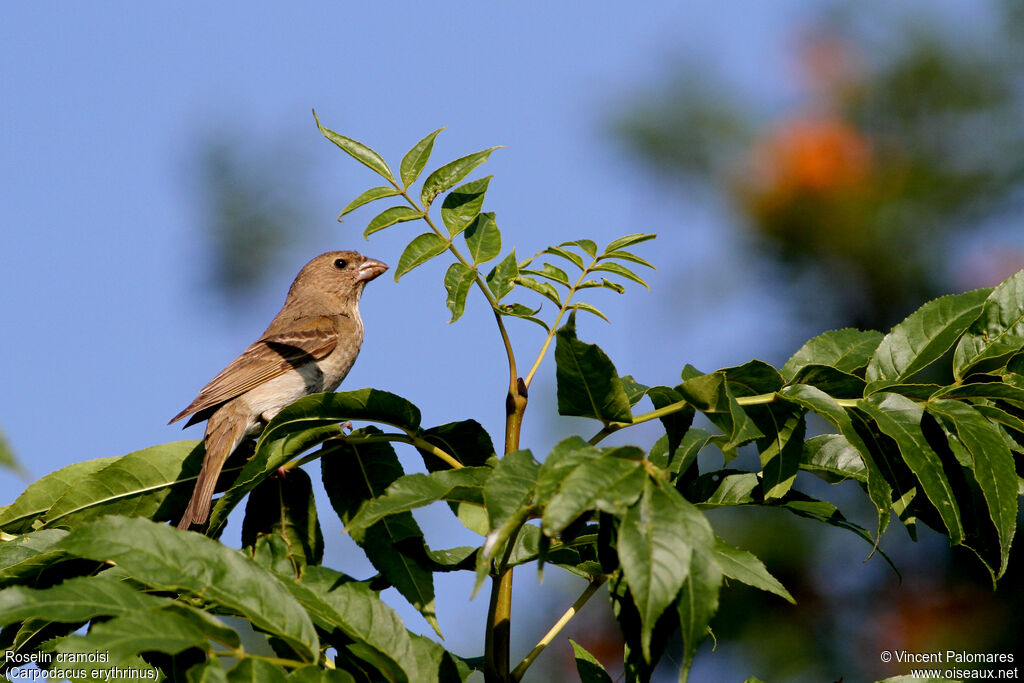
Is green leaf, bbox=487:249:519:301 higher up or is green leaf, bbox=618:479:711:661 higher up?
green leaf, bbox=487:249:519:301

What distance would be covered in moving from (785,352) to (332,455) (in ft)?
13.8

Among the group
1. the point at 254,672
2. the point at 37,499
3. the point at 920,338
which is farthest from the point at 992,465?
the point at 37,499

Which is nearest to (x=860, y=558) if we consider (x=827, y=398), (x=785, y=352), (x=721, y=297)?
(x=785, y=352)

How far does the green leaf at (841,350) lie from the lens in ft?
9.52

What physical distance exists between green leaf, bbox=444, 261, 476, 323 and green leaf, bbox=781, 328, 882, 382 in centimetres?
98

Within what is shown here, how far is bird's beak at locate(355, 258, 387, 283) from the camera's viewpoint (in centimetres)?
684

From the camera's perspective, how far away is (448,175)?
275cm

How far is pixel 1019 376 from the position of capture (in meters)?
2.66

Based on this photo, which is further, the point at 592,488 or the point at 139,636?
the point at 592,488

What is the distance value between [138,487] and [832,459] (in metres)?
2.00

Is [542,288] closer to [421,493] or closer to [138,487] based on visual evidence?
[421,493]

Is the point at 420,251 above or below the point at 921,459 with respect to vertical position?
above

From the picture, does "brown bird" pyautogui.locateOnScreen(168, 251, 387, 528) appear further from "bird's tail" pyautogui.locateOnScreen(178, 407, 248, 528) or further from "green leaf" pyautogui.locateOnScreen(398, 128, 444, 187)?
"green leaf" pyautogui.locateOnScreen(398, 128, 444, 187)

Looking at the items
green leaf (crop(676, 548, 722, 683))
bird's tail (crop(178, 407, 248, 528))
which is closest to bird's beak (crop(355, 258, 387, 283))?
bird's tail (crop(178, 407, 248, 528))
